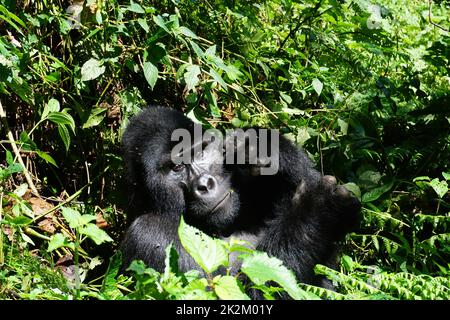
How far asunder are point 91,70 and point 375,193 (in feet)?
6.59

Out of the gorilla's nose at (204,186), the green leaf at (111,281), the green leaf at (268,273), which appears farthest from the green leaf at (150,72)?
the green leaf at (268,273)

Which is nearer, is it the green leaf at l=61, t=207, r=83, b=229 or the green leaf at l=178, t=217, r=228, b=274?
the green leaf at l=178, t=217, r=228, b=274

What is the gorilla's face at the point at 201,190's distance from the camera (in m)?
3.39

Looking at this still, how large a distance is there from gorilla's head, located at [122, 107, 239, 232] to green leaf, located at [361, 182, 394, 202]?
0.88m

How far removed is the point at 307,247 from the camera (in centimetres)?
331

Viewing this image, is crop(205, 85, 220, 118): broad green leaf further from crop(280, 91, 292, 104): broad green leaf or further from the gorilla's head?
crop(280, 91, 292, 104): broad green leaf

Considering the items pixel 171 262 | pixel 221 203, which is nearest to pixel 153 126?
pixel 221 203

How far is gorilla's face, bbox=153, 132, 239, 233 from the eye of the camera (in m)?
3.39

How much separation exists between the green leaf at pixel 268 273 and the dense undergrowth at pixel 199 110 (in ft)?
4.25

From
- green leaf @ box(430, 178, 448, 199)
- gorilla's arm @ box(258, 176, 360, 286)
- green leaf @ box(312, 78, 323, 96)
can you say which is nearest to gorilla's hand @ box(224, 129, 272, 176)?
gorilla's arm @ box(258, 176, 360, 286)

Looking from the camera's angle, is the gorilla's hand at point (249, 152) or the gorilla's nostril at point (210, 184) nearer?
the gorilla's nostril at point (210, 184)

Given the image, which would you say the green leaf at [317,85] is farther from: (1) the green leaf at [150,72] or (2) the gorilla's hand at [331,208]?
(1) the green leaf at [150,72]
